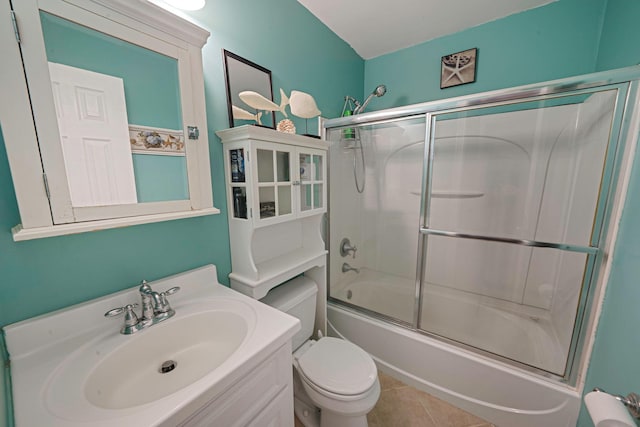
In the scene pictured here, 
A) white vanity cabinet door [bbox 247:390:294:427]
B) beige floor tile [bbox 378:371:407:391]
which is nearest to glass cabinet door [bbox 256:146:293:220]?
white vanity cabinet door [bbox 247:390:294:427]

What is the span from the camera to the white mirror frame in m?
0.56

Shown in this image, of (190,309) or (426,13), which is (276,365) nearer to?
(190,309)

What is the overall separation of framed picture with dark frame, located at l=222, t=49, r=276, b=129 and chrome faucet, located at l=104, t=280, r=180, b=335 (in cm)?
78

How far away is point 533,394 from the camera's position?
1.15 meters

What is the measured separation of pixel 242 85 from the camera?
3.72 feet

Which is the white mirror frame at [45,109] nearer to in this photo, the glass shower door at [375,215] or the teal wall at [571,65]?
the glass shower door at [375,215]

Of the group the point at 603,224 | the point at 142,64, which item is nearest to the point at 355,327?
the point at 603,224

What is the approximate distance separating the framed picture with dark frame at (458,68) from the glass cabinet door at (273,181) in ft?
4.88

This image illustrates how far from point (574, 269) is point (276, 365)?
5.10 ft

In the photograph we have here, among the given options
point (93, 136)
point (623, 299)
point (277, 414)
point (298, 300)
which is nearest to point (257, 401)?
point (277, 414)

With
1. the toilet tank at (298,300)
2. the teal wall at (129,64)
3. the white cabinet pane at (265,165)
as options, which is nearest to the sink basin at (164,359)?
the toilet tank at (298,300)

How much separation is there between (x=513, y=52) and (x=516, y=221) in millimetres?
1152

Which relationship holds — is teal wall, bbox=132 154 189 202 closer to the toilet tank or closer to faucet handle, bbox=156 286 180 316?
faucet handle, bbox=156 286 180 316

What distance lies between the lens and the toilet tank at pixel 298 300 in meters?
1.24
